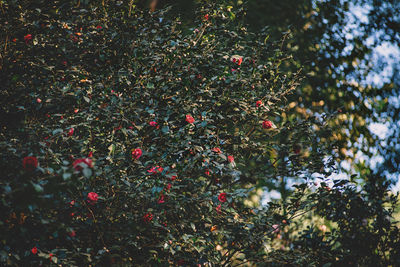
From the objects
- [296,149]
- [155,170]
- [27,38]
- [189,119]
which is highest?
[27,38]

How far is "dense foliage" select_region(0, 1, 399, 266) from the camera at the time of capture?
2.61 m

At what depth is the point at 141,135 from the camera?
3.25 m

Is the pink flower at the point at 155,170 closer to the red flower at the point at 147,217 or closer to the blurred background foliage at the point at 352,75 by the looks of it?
the red flower at the point at 147,217

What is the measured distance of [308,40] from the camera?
7.27 metres

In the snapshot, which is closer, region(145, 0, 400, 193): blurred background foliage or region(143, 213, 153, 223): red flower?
region(143, 213, 153, 223): red flower

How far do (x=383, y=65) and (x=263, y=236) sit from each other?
14.8 ft

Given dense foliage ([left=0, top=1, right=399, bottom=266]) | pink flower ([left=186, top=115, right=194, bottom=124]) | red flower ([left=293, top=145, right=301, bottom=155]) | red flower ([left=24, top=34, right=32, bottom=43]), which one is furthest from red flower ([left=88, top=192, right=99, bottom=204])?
red flower ([left=293, top=145, right=301, bottom=155])

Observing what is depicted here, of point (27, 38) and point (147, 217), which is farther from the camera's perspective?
point (27, 38)

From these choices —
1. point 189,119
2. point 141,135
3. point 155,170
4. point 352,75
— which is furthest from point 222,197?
point 352,75

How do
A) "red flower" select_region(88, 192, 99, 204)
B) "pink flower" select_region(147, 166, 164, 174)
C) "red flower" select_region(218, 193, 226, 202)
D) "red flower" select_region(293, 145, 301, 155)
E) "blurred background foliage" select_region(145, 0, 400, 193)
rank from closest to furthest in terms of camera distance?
"red flower" select_region(88, 192, 99, 204)
"pink flower" select_region(147, 166, 164, 174)
"red flower" select_region(218, 193, 226, 202)
"red flower" select_region(293, 145, 301, 155)
"blurred background foliage" select_region(145, 0, 400, 193)

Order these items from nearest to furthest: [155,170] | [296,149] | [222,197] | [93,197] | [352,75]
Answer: [93,197] < [155,170] < [222,197] < [296,149] < [352,75]

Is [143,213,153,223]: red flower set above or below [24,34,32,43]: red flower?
below

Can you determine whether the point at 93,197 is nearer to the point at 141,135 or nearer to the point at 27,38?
the point at 141,135

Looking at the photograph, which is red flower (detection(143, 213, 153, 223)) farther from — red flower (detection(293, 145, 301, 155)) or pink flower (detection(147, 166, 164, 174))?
red flower (detection(293, 145, 301, 155))
